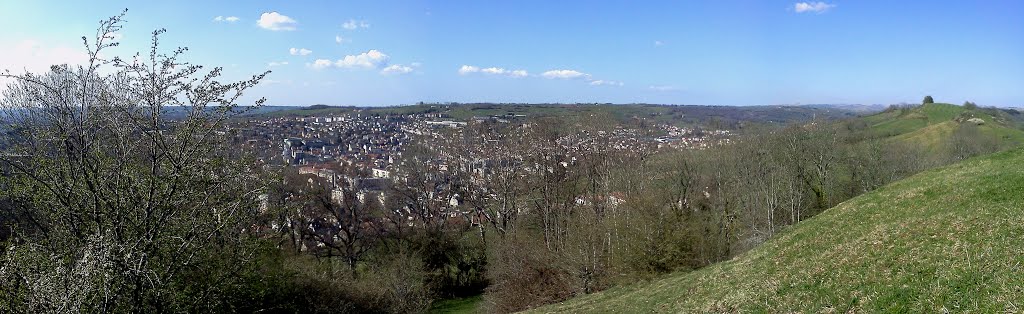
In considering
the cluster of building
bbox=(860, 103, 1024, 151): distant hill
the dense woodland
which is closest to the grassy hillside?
the dense woodland

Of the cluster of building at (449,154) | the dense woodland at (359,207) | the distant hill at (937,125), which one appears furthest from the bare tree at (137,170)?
the distant hill at (937,125)

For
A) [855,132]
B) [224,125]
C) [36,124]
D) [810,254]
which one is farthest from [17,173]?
[855,132]

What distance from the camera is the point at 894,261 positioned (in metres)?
11.8

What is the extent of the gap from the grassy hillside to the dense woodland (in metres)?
11.4

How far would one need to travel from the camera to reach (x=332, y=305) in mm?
29125

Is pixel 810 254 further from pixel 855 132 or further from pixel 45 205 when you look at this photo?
pixel 855 132

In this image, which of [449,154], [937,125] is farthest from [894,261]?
[937,125]

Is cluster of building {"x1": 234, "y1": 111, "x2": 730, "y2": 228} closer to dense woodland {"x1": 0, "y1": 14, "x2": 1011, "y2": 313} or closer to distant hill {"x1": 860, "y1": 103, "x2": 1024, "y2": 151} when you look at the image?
dense woodland {"x1": 0, "y1": 14, "x2": 1011, "y2": 313}

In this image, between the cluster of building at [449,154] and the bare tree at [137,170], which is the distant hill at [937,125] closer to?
the cluster of building at [449,154]

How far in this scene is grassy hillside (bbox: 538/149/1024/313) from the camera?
959cm

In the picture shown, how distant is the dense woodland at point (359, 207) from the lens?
13492 millimetres

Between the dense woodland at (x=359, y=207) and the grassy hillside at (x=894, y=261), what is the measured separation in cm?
1139

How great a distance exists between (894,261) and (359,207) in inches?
1605

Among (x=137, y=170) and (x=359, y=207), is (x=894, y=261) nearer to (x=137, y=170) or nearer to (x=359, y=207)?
(x=137, y=170)
